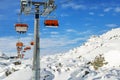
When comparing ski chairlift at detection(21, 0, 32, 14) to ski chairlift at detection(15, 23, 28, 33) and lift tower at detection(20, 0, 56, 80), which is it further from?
ski chairlift at detection(15, 23, 28, 33)

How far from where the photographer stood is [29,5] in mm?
18406

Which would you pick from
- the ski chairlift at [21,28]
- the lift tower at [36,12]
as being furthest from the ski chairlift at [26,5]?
the ski chairlift at [21,28]

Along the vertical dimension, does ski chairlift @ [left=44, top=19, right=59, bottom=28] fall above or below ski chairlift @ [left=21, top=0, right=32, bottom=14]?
below

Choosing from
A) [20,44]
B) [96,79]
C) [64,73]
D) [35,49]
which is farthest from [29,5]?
[20,44]

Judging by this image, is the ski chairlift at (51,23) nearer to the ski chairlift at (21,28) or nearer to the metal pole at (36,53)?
the metal pole at (36,53)

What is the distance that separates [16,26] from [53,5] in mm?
3813

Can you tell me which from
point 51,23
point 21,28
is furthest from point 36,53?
point 21,28

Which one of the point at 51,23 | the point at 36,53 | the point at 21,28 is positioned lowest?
the point at 36,53

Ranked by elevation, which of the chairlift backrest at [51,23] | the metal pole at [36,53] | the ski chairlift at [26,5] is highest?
the ski chairlift at [26,5]

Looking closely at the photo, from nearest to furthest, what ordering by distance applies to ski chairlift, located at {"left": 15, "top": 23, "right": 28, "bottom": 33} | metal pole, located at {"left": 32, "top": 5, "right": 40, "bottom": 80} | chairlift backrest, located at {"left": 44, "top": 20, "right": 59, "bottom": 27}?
metal pole, located at {"left": 32, "top": 5, "right": 40, "bottom": 80} < chairlift backrest, located at {"left": 44, "top": 20, "right": 59, "bottom": 27} < ski chairlift, located at {"left": 15, "top": 23, "right": 28, "bottom": 33}

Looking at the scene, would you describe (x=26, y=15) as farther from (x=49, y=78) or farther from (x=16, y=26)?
(x=49, y=78)

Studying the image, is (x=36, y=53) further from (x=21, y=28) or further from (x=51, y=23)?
(x=21, y=28)

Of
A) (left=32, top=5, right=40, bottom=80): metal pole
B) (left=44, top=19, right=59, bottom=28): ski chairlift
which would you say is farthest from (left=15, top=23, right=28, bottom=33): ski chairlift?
(left=44, top=19, right=59, bottom=28): ski chairlift

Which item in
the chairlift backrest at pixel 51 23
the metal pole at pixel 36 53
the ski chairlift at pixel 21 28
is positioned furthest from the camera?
the ski chairlift at pixel 21 28
